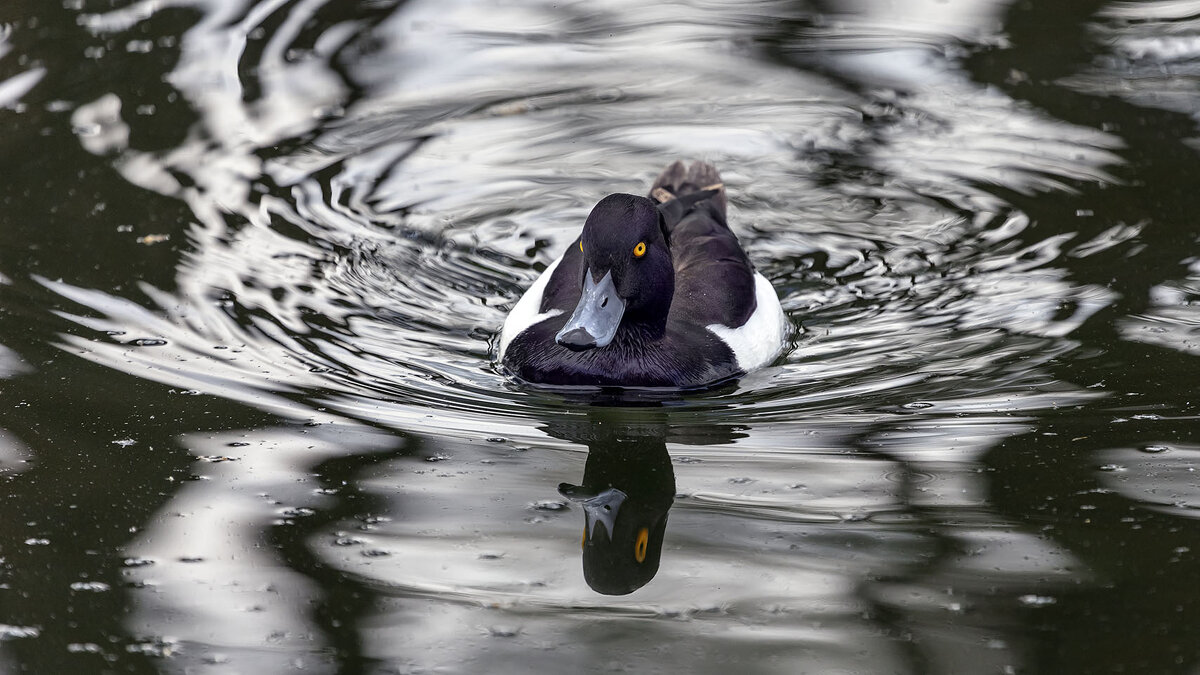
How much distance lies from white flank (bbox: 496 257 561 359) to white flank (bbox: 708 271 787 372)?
83cm

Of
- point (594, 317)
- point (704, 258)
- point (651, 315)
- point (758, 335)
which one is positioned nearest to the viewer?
point (594, 317)

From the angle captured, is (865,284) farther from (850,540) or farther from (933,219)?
(850,540)

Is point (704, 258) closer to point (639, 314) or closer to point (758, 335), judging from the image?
point (758, 335)

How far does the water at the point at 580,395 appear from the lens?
4566mm

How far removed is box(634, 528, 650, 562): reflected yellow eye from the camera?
195 inches

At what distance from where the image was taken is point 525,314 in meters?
7.04

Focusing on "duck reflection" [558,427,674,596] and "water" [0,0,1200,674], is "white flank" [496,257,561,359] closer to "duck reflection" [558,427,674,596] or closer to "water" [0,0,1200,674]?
"water" [0,0,1200,674]

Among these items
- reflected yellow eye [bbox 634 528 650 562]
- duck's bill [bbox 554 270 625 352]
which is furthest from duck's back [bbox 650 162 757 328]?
reflected yellow eye [bbox 634 528 650 562]

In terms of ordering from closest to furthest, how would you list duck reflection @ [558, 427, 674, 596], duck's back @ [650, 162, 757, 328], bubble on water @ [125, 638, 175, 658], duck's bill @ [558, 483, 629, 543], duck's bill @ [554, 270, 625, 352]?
bubble on water @ [125, 638, 175, 658]
duck reflection @ [558, 427, 674, 596]
duck's bill @ [558, 483, 629, 543]
duck's bill @ [554, 270, 625, 352]
duck's back @ [650, 162, 757, 328]

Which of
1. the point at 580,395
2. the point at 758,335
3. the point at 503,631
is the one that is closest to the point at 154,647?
the point at 503,631

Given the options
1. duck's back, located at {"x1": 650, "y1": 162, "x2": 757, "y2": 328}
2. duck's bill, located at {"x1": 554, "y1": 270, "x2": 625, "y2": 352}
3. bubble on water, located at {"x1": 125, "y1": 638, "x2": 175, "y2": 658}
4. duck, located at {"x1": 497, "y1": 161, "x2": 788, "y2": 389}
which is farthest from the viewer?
duck's back, located at {"x1": 650, "y1": 162, "x2": 757, "y2": 328}

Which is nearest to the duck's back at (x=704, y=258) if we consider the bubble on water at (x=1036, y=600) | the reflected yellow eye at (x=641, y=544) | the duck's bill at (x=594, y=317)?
the duck's bill at (x=594, y=317)

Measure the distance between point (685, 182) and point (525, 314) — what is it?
1.90m

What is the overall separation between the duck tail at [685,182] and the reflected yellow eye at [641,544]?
138 inches
